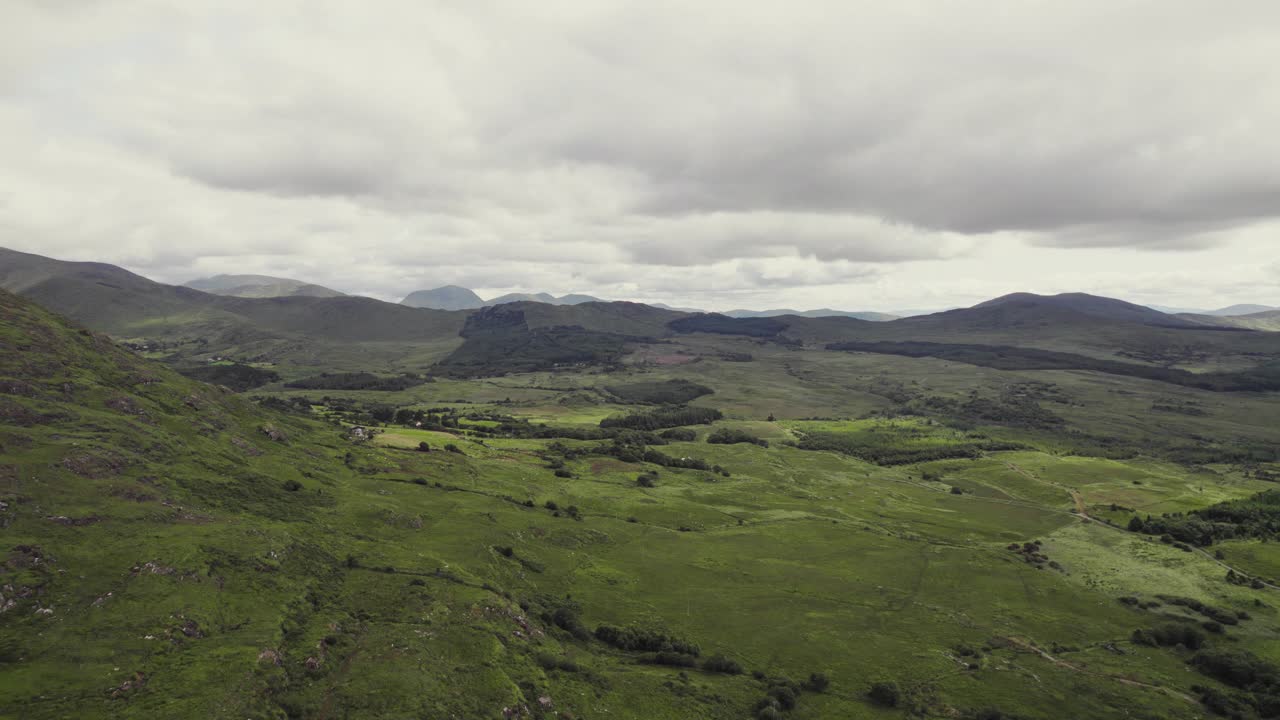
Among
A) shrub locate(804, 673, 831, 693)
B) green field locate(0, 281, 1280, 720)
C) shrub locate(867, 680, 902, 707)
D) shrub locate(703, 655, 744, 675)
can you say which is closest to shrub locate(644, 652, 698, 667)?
green field locate(0, 281, 1280, 720)

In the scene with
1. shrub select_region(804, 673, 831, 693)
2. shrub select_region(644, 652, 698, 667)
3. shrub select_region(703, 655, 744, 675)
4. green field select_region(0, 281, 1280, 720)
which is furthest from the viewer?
shrub select_region(644, 652, 698, 667)

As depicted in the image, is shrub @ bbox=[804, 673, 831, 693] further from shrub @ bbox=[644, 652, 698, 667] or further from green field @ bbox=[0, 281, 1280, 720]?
shrub @ bbox=[644, 652, 698, 667]

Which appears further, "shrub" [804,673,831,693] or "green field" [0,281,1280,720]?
"shrub" [804,673,831,693]

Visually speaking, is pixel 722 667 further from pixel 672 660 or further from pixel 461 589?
pixel 461 589

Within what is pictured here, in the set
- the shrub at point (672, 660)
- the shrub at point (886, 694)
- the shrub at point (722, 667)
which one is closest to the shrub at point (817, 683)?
the shrub at point (886, 694)

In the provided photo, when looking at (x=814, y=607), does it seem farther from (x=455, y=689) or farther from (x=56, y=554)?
(x=56, y=554)

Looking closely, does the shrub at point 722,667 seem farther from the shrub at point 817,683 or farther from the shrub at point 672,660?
the shrub at point 817,683

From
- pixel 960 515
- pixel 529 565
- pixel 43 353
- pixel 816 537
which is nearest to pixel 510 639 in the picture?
pixel 529 565

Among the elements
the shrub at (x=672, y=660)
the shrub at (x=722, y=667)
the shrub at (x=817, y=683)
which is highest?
the shrub at (x=672, y=660)

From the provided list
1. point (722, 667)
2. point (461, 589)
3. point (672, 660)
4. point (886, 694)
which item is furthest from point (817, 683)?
point (461, 589)

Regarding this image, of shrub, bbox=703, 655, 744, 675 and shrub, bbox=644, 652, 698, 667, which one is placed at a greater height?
shrub, bbox=644, 652, 698, 667

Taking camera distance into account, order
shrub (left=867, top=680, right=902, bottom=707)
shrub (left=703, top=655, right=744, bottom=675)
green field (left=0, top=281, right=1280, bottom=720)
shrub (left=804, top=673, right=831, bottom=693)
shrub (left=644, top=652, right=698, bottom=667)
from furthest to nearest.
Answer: shrub (left=644, top=652, right=698, bottom=667) < shrub (left=703, top=655, right=744, bottom=675) < shrub (left=804, top=673, right=831, bottom=693) < shrub (left=867, top=680, right=902, bottom=707) < green field (left=0, top=281, right=1280, bottom=720)
